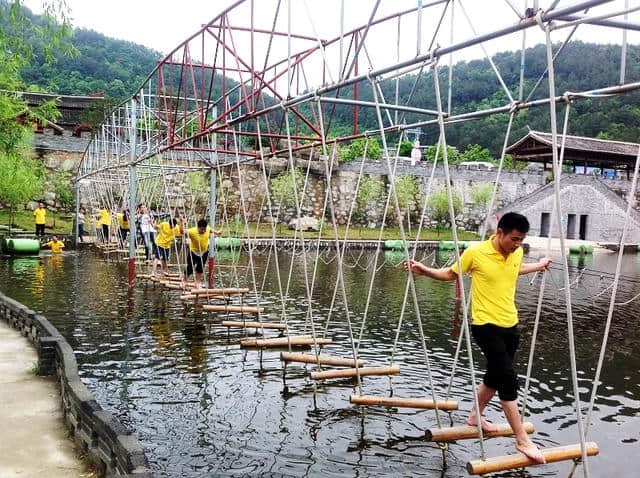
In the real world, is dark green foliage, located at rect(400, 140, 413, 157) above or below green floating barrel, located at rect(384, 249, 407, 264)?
above

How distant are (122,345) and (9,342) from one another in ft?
5.14

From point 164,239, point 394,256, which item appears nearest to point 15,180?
point 164,239

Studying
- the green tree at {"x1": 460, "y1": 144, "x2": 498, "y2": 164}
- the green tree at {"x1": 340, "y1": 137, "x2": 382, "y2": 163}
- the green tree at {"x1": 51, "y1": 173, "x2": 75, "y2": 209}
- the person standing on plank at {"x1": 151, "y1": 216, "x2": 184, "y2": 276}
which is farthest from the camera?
the green tree at {"x1": 460, "y1": 144, "x2": 498, "y2": 164}

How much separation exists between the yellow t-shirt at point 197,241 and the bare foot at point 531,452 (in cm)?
911

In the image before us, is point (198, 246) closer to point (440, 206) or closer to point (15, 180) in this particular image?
point (15, 180)

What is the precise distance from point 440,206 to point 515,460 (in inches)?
1451

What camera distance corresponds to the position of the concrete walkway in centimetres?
465

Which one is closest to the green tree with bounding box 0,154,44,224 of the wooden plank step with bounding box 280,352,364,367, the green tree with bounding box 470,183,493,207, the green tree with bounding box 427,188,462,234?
the wooden plank step with bounding box 280,352,364,367

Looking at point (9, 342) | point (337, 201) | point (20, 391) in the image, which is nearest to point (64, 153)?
point (337, 201)

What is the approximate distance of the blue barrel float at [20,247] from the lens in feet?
69.1

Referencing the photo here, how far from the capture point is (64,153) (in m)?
35.4

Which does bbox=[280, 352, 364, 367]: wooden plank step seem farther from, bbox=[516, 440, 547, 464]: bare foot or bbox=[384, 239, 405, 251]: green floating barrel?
bbox=[384, 239, 405, 251]: green floating barrel

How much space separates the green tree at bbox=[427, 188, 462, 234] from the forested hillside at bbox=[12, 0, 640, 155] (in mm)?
6442

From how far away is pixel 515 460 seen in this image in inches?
166
